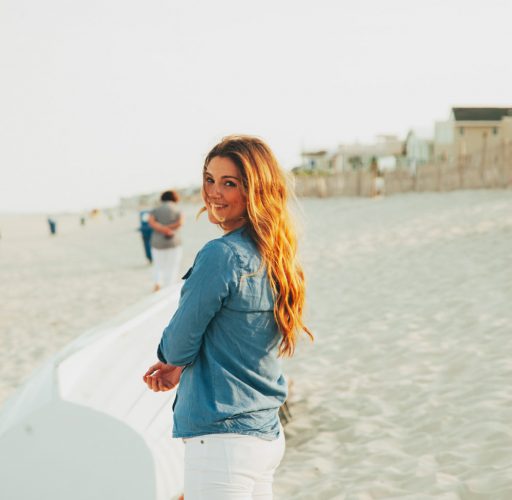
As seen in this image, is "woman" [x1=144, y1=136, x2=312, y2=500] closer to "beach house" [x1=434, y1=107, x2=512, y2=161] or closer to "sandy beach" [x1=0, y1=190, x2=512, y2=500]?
"sandy beach" [x1=0, y1=190, x2=512, y2=500]

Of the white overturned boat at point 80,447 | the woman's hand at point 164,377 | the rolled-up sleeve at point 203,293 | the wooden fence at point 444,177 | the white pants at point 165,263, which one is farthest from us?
the wooden fence at point 444,177

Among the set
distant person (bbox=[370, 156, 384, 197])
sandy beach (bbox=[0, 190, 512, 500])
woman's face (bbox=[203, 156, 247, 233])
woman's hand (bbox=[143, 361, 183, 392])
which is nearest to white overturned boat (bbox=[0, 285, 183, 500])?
sandy beach (bbox=[0, 190, 512, 500])

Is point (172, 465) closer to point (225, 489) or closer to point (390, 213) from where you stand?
point (225, 489)

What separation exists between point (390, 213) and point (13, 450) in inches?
583

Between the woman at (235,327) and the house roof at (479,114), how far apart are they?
40013 mm

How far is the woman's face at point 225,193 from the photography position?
1.40m

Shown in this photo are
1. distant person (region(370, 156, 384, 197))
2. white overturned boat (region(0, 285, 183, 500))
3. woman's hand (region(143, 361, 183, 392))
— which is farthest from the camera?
distant person (region(370, 156, 384, 197))

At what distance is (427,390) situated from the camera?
4.10 meters

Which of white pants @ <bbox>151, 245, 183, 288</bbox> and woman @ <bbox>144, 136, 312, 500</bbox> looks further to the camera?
white pants @ <bbox>151, 245, 183, 288</bbox>

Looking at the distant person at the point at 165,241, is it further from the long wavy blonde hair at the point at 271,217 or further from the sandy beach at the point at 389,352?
the long wavy blonde hair at the point at 271,217

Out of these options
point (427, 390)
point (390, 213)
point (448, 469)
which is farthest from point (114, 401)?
point (390, 213)

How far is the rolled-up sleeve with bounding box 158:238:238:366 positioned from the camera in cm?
129

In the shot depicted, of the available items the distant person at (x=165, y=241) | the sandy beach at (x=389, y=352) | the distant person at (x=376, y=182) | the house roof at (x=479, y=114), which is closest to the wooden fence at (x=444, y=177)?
the distant person at (x=376, y=182)

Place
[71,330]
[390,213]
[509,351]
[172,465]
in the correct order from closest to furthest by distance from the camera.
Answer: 1. [172,465]
2. [509,351]
3. [71,330]
4. [390,213]
